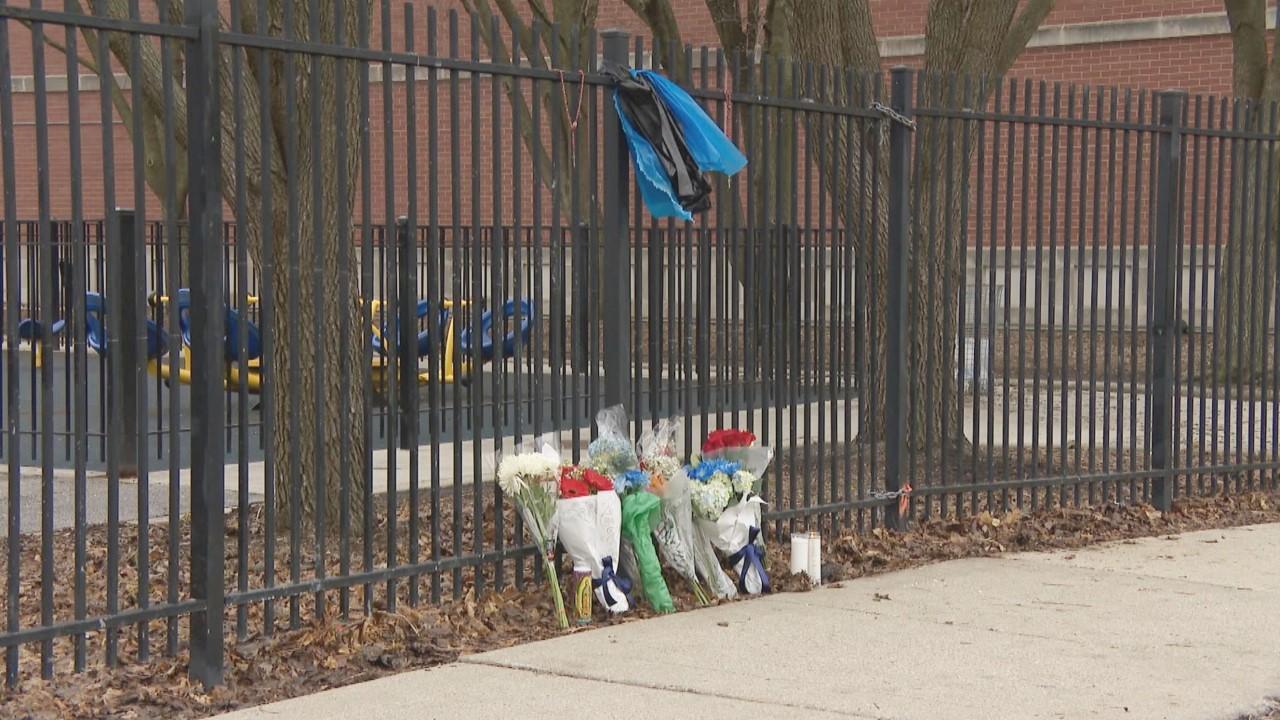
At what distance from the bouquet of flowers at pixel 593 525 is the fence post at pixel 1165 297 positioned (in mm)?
4275

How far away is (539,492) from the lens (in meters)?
6.30

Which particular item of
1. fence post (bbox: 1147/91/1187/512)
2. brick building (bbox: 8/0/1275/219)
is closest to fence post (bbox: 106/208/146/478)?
fence post (bbox: 1147/91/1187/512)

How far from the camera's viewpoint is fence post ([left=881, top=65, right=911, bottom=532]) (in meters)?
8.08

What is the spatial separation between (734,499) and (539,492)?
920mm

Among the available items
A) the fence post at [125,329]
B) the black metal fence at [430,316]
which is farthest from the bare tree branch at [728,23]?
the fence post at [125,329]

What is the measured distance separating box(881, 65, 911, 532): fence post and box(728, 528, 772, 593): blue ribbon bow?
4.81ft

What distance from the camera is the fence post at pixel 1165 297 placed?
30.2ft

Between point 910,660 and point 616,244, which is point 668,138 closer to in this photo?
point 616,244

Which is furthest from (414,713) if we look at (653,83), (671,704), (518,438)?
(653,83)

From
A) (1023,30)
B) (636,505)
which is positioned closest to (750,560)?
(636,505)

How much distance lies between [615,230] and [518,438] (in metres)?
1.01

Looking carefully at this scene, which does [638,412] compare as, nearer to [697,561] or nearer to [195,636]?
[697,561]

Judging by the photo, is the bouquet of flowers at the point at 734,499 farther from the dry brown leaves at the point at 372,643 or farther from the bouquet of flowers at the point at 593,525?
the bouquet of flowers at the point at 593,525

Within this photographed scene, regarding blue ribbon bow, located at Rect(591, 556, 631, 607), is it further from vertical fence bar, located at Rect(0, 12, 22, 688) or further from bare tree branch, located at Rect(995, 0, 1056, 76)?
bare tree branch, located at Rect(995, 0, 1056, 76)
